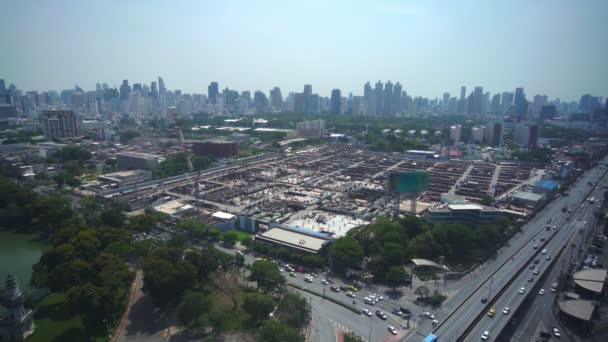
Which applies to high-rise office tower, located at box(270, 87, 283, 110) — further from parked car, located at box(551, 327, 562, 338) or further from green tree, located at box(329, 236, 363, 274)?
parked car, located at box(551, 327, 562, 338)

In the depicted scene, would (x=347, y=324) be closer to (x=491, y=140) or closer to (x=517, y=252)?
(x=517, y=252)

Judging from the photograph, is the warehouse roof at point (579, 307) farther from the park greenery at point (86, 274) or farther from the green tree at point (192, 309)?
the park greenery at point (86, 274)

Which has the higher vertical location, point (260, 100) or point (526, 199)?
point (260, 100)

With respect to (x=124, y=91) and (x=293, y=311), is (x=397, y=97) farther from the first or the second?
(x=293, y=311)

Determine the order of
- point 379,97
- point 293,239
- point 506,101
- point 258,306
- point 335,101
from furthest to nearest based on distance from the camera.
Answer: point 506,101 → point 379,97 → point 335,101 → point 293,239 → point 258,306

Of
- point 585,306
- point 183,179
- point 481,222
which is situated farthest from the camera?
point 183,179

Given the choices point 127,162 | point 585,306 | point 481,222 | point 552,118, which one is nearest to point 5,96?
point 127,162

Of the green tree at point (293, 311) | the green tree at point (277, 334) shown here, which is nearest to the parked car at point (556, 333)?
the green tree at point (293, 311)

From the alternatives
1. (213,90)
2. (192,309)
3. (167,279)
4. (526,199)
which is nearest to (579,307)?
(192,309)
